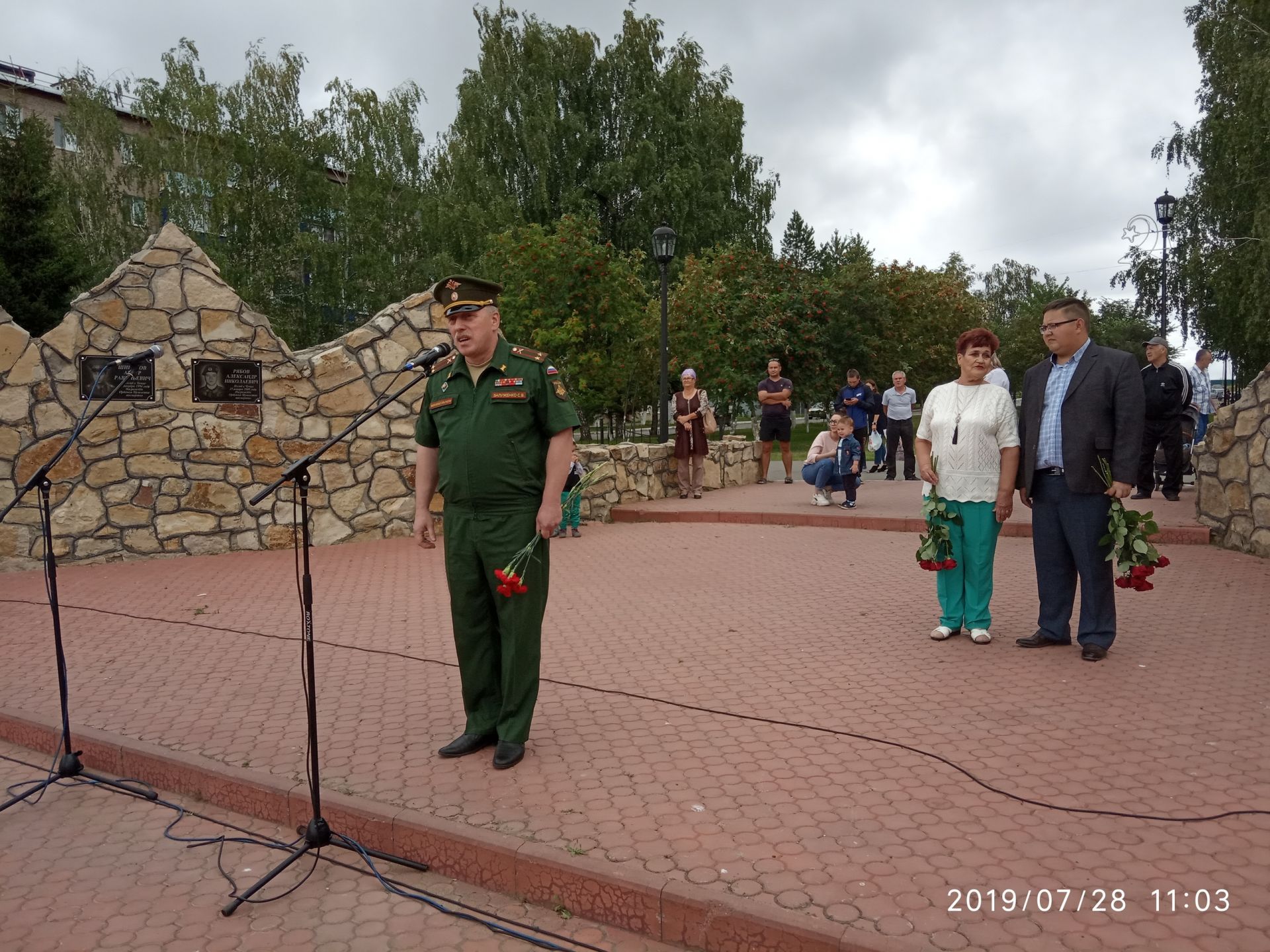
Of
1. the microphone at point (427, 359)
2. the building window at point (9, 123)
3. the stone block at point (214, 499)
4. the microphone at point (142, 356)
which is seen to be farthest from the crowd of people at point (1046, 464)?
the building window at point (9, 123)

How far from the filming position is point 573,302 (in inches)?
893

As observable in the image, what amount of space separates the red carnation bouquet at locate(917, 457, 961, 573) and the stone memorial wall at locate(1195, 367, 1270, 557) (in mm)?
4654

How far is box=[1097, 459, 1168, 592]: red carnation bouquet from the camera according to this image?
236 inches

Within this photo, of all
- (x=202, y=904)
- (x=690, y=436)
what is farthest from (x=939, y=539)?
(x=690, y=436)

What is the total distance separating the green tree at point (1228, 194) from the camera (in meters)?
23.3

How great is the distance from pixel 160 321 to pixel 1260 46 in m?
26.2

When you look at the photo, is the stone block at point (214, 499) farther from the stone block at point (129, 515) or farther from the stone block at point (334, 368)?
the stone block at point (334, 368)

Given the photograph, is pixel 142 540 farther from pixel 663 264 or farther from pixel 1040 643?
pixel 663 264

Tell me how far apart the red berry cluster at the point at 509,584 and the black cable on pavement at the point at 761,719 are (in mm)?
1432

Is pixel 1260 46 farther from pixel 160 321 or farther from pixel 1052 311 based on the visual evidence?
pixel 160 321

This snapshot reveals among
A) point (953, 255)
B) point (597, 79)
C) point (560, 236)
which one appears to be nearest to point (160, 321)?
point (560, 236)

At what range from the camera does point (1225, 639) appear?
6.59 meters

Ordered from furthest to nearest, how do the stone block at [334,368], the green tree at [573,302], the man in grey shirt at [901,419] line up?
1. the green tree at [573,302]
2. the man in grey shirt at [901,419]
3. the stone block at [334,368]

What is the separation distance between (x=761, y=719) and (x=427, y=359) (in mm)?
2434
